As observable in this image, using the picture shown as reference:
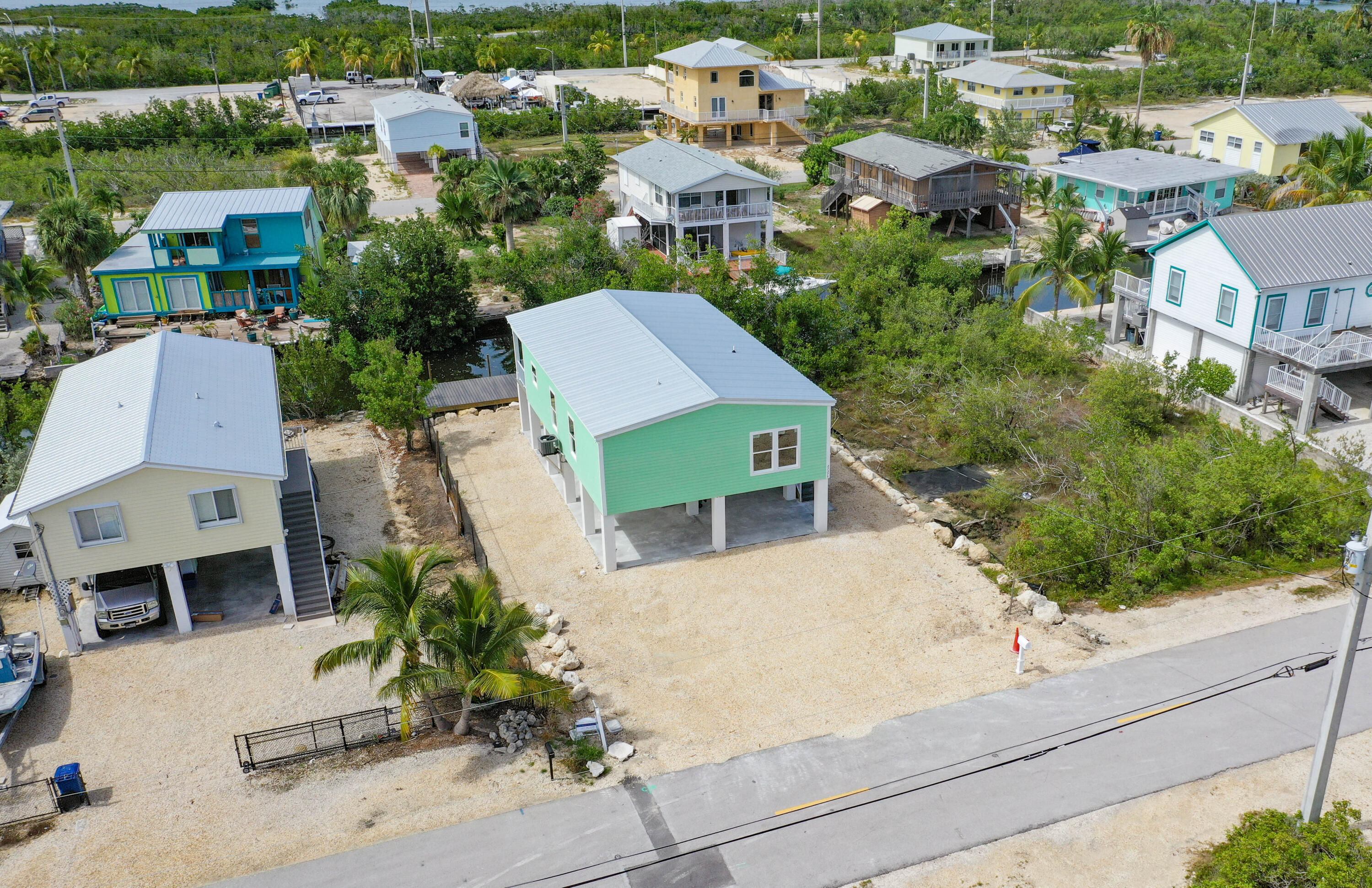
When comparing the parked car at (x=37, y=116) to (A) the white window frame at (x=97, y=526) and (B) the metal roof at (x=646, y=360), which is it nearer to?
(B) the metal roof at (x=646, y=360)

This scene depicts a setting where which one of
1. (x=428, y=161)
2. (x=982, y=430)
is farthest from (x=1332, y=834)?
(x=428, y=161)

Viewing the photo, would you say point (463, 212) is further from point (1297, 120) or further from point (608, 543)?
point (1297, 120)

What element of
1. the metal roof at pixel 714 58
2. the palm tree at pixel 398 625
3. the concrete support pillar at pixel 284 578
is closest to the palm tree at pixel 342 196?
the concrete support pillar at pixel 284 578

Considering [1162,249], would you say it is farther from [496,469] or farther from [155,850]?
[155,850]

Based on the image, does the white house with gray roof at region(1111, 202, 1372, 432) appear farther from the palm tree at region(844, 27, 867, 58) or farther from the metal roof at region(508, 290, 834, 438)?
the palm tree at region(844, 27, 867, 58)

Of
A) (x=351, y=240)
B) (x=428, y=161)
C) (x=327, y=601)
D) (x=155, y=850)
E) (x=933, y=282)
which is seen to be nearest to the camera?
(x=155, y=850)

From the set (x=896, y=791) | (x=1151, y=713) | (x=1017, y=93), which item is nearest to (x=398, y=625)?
(x=896, y=791)
